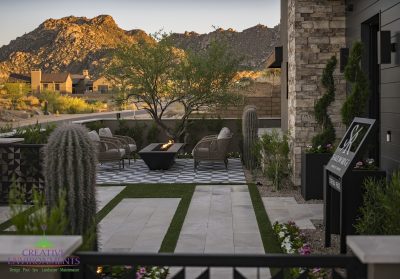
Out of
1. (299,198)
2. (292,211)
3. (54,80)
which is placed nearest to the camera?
(292,211)

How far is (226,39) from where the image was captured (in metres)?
18.1

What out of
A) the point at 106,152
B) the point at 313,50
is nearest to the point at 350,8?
the point at 313,50

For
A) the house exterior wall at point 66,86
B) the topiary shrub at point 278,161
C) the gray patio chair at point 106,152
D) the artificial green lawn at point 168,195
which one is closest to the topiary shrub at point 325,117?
the topiary shrub at point 278,161

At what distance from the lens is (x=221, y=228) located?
7.33 m

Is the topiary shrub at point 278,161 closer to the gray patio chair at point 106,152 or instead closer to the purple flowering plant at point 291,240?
the purple flowering plant at point 291,240

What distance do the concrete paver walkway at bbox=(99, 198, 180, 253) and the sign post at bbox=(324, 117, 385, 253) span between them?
2.02m

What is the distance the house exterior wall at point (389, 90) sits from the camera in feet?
22.6

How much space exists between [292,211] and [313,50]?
10.1 ft

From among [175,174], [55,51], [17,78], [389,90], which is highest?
[55,51]

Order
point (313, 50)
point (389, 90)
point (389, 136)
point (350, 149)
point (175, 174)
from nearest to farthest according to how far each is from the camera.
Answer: point (350, 149) → point (389, 136) → point (389, 90) → point (313, 50) → point (175, 174)

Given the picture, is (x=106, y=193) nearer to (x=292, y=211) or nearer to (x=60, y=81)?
(x=292, y=211)

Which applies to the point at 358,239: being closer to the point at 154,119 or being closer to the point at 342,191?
the point at 342,191

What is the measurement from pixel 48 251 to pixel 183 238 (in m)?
4.42

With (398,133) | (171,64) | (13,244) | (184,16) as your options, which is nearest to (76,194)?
(13,244)
